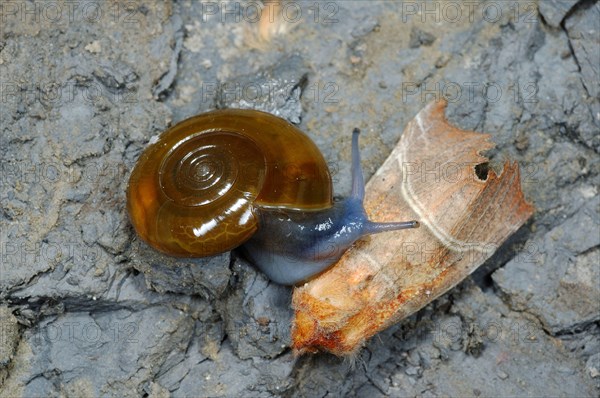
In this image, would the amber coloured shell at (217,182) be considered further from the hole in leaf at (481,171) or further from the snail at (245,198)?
the hole in leaf at (481,171)

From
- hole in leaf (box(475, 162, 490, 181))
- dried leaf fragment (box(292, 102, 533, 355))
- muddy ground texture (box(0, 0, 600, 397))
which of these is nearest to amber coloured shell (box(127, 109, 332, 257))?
muddy ground texture (box(0, 0, 600, 397))

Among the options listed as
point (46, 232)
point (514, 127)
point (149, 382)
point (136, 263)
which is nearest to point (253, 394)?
point (149, 382)

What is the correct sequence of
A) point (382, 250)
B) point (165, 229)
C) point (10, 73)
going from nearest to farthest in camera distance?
1. point (165, 229)
2. point (382, 250)
3. point (10, 73)

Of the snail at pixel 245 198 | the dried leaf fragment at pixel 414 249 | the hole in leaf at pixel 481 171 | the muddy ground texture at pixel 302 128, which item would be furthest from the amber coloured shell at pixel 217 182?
the hole in leaf at pixel 481 171

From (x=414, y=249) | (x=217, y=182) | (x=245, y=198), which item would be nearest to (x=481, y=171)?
(x=414, y=249)

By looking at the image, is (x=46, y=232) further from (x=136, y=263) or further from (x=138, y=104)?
(x=138, y=104)

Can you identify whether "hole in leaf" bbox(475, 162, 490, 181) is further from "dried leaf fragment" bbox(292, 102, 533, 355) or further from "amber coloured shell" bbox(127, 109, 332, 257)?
"amber coloured shell" bbox(127, 109, 332, 257)

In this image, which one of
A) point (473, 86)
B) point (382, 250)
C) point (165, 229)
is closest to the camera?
point (165, 229)
